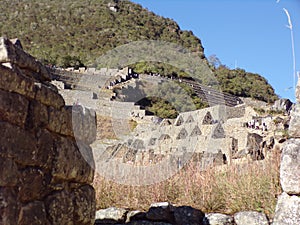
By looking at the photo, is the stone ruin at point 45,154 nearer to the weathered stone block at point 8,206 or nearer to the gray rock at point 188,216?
the weathered stone block at point 8,206

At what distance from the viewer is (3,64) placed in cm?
292

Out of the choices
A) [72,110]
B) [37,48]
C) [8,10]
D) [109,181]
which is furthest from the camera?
[8,10]

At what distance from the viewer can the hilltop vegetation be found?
156ft

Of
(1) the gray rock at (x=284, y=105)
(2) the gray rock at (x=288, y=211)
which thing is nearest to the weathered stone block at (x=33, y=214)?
(2) the gray rock at (x=288, y=211)

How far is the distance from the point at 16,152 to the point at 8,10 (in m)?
62.4

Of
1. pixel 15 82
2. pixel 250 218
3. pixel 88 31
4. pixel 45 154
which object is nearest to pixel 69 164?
pixel 45 154

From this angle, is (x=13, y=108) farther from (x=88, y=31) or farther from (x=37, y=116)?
(x=88, y=31)

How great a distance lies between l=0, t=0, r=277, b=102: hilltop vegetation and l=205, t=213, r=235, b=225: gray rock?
3812cm

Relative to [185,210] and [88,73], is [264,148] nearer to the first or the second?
[185,210]

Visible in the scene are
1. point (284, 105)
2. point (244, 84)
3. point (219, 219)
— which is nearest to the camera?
point (219, 219)

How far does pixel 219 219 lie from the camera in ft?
14.7

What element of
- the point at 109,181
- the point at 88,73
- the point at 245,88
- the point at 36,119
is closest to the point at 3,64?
the point at 36,119

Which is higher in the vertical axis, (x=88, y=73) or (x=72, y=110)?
(x=88, y=73)

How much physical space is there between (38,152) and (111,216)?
1.98 meters
